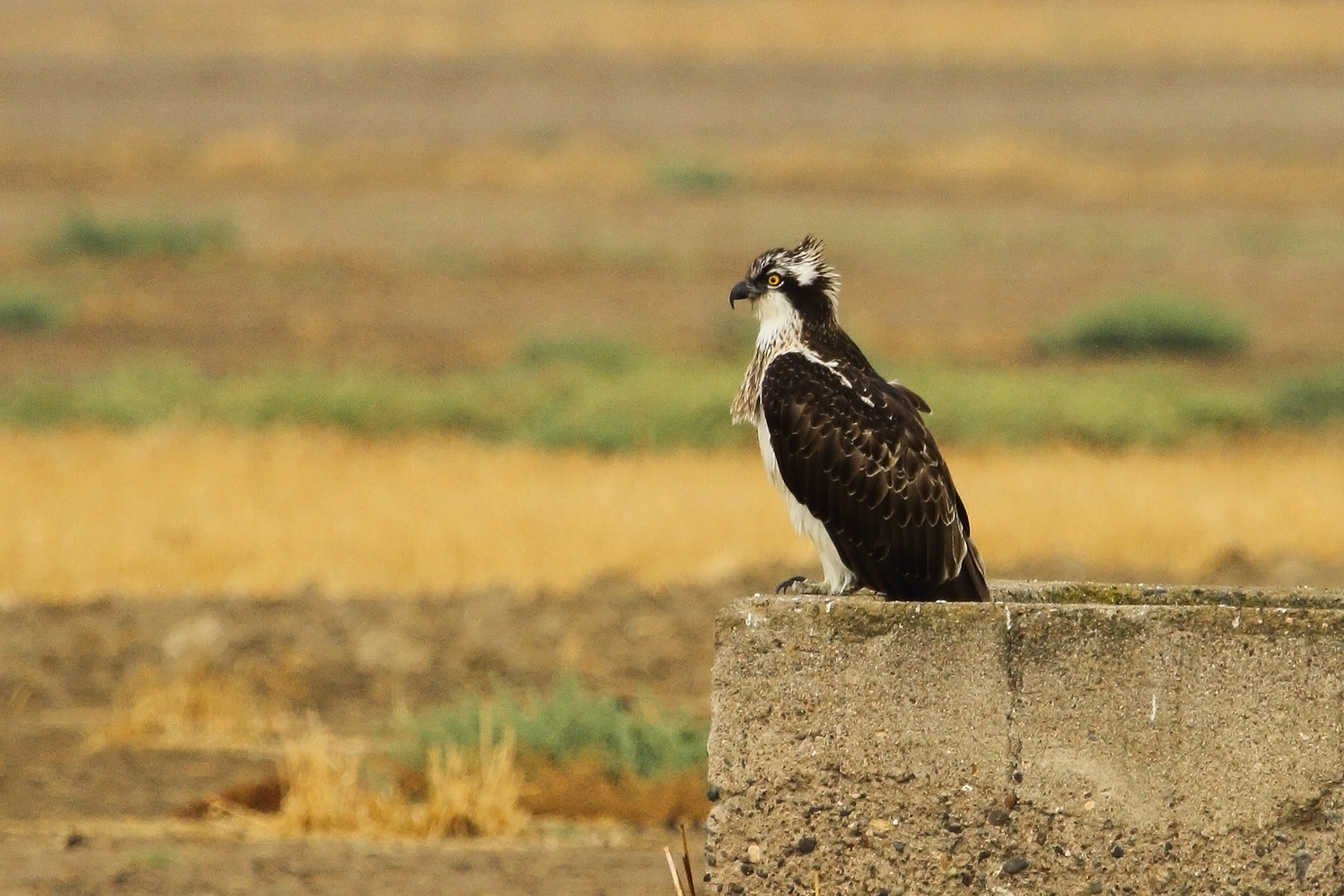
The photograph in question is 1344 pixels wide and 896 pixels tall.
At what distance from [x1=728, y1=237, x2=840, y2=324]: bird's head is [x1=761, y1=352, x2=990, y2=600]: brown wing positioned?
0.42 m

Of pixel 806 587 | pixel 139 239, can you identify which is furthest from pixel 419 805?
pixel 139 239

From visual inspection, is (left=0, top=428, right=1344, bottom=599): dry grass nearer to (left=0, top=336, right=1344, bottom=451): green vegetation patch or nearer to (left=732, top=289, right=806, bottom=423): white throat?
(left=0, top=336, right=1344, bottom=451): green vegetation patch

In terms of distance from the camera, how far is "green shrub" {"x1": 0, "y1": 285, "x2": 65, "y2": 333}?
2814 centimetres

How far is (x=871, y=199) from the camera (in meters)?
42.9

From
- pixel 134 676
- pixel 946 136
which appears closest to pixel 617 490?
pixel 134 676

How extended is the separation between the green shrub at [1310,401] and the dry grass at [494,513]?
239 centimetres

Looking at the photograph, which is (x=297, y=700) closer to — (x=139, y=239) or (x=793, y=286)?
(x=793, y=286)

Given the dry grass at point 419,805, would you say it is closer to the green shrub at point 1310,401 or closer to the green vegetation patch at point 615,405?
the green vegetation patch at point 615,405

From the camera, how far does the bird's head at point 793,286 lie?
789cm

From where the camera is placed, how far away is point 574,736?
1079 cm

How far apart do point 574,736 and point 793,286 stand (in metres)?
A: 3.41

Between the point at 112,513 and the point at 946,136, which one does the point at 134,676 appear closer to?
the point at 112,513

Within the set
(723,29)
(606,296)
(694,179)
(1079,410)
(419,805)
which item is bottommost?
(419,805)

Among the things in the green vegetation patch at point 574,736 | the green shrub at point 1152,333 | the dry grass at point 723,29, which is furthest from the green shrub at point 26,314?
the dry grass at point 723,29
